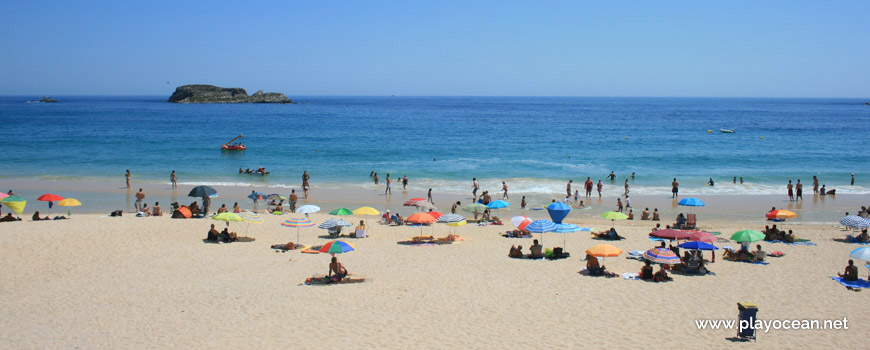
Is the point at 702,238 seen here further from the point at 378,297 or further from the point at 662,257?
the point at 378,297

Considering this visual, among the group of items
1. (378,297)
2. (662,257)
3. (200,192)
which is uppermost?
(200,192)

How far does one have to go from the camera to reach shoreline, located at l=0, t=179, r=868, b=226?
25.5 metres

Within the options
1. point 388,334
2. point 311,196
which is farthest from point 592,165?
point 388,334

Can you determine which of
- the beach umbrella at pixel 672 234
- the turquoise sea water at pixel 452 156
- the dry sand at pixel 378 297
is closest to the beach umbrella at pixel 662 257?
the dry sand at pixel 378 297

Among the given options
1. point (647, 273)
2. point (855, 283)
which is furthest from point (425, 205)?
point (855, 283)

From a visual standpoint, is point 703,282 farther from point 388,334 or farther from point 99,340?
point 99,340

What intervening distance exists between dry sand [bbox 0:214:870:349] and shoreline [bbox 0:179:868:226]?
6.89 meters

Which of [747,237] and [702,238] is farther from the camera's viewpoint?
[747,237]

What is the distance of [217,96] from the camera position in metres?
174

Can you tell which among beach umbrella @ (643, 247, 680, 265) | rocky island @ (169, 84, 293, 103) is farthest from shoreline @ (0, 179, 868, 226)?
rocky island @ (169, 84, 293, 103)

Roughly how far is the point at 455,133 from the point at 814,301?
60130 mm

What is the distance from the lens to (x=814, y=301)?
12.9 meters

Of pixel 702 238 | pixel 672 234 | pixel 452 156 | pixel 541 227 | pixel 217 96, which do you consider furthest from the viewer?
pixel 217 96

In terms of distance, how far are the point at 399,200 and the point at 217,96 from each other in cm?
16033
